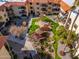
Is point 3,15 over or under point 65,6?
under

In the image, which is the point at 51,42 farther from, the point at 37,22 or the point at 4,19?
the point at 4,19

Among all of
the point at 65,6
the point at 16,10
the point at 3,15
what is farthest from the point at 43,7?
the point at 3,15

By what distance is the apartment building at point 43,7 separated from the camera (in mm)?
43672

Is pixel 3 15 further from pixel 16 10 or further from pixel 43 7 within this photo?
pixel 43 7

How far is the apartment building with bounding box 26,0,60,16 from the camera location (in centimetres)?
A: 4367

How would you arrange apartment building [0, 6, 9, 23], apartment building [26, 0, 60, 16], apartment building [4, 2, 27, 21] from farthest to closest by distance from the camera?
apartment building [4, 2, 27, 21], apartment building [26, 0, 60, 16], apartment building [0, 6, 9, 23]

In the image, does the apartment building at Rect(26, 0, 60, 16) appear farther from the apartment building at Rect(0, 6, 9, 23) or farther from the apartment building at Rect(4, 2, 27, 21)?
the apartment building at Rect(0, 6, 9, 23)

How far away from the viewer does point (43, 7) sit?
45.0 meters

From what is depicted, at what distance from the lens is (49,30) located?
35.2 m

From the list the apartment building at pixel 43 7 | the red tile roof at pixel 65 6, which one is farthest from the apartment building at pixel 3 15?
the red tile roof at pixel 65 6

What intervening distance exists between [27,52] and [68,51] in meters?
7.22

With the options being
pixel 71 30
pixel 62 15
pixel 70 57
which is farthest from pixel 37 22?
pixel 70 57

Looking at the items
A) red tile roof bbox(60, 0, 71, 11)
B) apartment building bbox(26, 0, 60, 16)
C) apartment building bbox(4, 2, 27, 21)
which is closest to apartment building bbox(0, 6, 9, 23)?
apartment building bbox(4, 2, 27, 21)

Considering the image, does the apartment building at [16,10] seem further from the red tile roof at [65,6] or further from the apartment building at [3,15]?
the red tile roof at [65,6]
